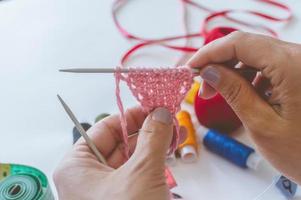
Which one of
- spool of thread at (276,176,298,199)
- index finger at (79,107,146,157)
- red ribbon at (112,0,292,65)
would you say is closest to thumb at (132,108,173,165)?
index finger at (79,107,146,157)

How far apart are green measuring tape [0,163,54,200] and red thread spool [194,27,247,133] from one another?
1.01 feet

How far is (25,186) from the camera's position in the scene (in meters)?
0.61

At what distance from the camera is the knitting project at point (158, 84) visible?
1.84 ft

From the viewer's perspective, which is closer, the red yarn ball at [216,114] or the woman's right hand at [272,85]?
the woman's right hand at [272,85]

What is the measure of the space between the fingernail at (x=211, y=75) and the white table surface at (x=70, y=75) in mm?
214

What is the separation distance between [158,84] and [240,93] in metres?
0.11

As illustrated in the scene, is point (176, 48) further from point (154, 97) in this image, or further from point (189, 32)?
point (154, 97)

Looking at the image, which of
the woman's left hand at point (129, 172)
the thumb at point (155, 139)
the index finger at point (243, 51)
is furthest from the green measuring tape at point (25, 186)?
the index finger at point (243, 51)

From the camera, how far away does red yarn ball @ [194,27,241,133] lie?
0.75 metres

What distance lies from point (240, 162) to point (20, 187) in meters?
0.37

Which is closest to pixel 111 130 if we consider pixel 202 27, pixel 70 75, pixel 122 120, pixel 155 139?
pixel 122 120

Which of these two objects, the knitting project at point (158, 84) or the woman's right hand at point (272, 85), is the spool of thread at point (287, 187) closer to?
the woman's right hand at point (272, 85)

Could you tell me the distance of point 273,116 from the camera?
1.83ft

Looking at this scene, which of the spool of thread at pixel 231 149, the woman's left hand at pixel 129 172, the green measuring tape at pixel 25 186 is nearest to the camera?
the woman's left hand at pixel 129 172
